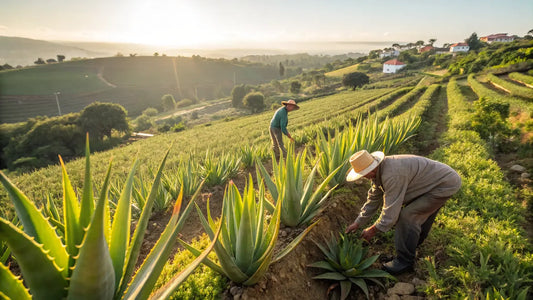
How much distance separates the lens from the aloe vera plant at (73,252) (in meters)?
1.03

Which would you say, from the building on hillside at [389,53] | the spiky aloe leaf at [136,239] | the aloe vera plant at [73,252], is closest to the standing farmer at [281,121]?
the spiky aloe leaf at [136,239]

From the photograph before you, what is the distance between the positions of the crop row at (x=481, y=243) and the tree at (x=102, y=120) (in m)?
40.4

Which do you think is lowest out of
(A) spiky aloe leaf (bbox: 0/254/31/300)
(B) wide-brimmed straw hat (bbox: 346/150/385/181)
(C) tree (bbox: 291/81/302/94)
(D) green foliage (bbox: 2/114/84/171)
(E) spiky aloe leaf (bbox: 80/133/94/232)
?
(D) green foliage (bbox: 2/114/84/171)

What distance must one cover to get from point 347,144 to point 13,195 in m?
3.99

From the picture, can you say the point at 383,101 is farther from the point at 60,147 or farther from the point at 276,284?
the point at 60,147

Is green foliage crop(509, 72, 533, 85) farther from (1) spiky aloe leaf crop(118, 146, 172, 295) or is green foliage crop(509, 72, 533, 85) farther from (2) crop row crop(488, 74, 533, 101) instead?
(1) spiky aloe leaf crop(118, 146, 172, 295)

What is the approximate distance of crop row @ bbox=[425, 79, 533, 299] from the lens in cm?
220

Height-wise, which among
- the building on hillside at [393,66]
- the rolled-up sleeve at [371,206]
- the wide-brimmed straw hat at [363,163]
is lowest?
the rolled-up sleeve at [371,206]

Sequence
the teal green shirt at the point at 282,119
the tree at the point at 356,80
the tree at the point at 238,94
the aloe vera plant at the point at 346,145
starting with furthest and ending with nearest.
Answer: the tree at the point at 238,94
the tree at the point at 356,80
the teal green shirt at the point at 282,119
the aloe vera plant at the point at 346,145

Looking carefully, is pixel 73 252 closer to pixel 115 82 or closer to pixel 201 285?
pixel 201 285

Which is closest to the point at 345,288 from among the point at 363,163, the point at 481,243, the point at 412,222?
the point at 412,222

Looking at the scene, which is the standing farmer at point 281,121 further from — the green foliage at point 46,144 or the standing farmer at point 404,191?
the green foliage at point 46,144

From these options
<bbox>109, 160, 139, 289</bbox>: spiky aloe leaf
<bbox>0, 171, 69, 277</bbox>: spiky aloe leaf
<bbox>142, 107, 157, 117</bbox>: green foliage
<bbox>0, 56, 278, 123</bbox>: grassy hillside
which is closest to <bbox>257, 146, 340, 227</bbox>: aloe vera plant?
<bbox>109, 160, 139, 289</bbox>: spiky aloe leaf

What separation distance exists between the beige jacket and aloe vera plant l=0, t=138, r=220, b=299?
215 cm
